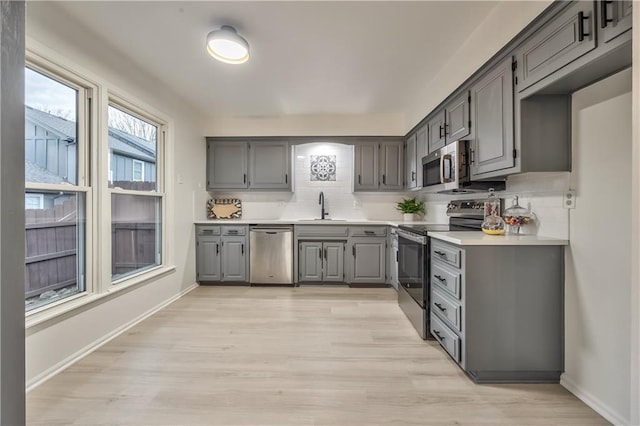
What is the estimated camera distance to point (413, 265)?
257cm

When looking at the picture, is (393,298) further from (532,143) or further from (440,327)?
(532,143)

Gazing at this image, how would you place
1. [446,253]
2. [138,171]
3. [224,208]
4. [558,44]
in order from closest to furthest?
[558,44]
[446,253]
[138,171]
[224,208]

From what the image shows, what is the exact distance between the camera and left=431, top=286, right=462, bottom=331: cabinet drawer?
1850mm

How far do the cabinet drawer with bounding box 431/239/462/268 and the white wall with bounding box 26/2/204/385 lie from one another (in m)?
2.67

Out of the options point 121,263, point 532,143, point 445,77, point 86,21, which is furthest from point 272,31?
point 121,263

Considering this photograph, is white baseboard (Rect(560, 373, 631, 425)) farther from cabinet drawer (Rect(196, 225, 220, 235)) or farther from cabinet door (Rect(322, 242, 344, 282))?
cabinet drawer (Rect(196, 225, 220, 235))

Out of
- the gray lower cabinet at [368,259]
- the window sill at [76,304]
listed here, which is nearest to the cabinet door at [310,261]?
the gray lower cabinet at [368,259]

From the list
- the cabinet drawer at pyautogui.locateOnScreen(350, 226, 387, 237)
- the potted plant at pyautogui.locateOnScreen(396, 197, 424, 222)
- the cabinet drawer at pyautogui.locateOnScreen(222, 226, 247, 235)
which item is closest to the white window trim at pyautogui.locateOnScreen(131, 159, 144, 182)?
the cabinet drawer at pyautogui.locateOnScreen(222, 226, 247, 235)

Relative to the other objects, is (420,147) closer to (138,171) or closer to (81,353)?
(138,171)

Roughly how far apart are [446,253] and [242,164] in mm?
3286

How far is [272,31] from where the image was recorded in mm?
2133

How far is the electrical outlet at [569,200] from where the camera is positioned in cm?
163

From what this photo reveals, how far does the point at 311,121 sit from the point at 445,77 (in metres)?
2.04

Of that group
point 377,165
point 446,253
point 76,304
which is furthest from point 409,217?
point 76,304
